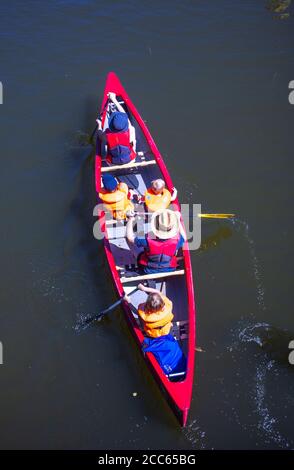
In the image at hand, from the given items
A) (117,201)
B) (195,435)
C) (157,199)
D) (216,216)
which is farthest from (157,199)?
(195,435)

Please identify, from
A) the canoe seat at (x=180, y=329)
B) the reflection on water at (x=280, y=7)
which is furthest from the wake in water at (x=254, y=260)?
the reflection on water at (x=280, y=7)

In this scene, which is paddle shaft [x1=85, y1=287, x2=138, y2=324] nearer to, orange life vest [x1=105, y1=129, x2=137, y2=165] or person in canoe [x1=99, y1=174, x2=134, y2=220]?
person in canoe [x1=99, y1=174, x2=134, y2=220]

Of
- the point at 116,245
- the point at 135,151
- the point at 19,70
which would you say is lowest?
the point at 116,245

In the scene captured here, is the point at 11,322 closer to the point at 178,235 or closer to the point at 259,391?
the point at 178,235

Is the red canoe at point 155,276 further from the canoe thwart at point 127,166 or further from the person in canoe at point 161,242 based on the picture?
the person in canoe at point 161,242
